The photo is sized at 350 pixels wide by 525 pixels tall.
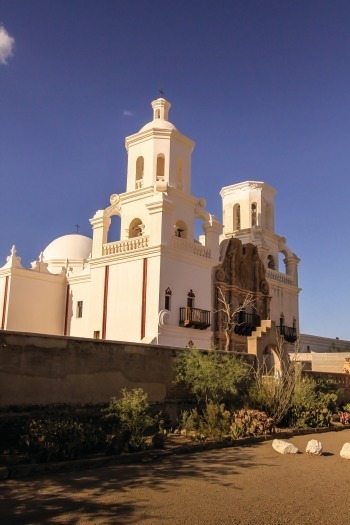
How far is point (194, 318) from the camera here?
990 inches

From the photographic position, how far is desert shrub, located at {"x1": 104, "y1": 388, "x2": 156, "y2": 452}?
10.5m

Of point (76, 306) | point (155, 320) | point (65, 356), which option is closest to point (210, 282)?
point (155, 320)

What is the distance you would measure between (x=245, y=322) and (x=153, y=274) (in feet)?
22.4

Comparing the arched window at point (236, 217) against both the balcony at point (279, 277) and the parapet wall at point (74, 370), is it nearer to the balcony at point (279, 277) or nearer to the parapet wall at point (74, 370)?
the balcony at point (279, 277)

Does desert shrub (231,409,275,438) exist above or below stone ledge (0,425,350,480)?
above

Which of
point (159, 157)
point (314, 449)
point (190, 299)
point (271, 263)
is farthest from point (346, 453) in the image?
point (271, 263)

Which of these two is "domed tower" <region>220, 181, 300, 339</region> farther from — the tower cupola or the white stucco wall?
the white stucco wall

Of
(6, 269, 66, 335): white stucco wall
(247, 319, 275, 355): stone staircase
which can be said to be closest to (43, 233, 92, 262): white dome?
(6, 269, 66, 335): white stucco wall

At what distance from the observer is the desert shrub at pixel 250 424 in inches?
513

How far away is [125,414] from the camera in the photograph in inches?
443

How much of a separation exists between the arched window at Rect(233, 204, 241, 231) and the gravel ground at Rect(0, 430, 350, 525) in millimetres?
26167

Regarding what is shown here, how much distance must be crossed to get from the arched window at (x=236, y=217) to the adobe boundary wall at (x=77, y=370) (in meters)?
22.4

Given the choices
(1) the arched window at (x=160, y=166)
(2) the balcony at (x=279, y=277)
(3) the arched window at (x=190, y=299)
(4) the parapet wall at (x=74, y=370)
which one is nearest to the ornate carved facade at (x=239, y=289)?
(2) the balcony at (x=279, y=277)

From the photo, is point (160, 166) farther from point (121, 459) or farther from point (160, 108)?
point (121, 459)
